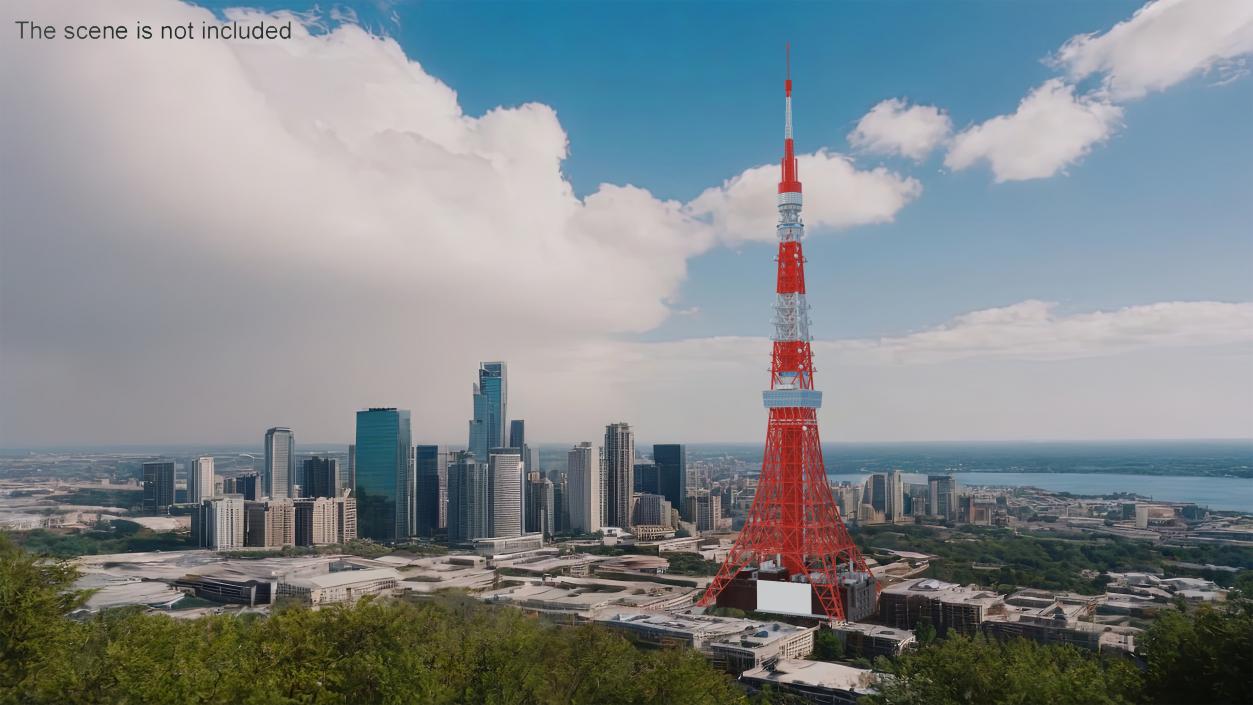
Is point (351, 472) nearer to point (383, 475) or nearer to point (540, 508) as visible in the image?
point (383, 475)

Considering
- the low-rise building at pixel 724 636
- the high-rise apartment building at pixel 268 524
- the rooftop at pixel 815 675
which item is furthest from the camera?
the high-rise apartment building at pixel 268 524

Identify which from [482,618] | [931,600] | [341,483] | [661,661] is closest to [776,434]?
[931,600]

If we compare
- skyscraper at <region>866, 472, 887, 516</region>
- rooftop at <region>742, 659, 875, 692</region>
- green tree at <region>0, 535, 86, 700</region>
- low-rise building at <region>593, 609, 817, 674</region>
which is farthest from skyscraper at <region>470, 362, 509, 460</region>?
green tree at <region>0, 535, 86, 700</region>

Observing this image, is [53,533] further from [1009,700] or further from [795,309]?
[1009,700]

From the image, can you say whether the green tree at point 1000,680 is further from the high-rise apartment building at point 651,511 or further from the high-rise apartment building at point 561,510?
the high-rise apartment building at point 561,510

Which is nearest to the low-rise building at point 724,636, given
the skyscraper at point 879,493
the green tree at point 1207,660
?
the green tree at point 1207,660

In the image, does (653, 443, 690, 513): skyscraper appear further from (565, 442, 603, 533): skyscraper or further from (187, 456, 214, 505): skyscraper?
(187, 456, 214, 505): skyscraper
